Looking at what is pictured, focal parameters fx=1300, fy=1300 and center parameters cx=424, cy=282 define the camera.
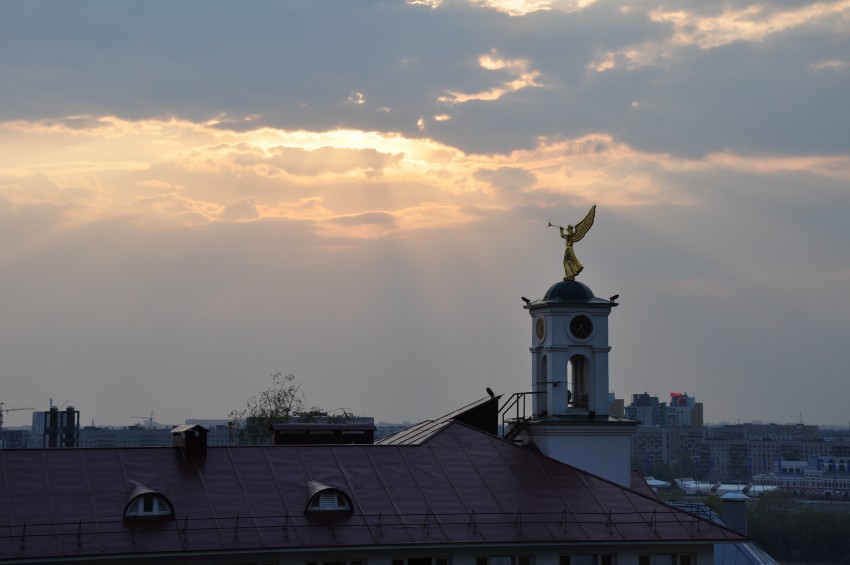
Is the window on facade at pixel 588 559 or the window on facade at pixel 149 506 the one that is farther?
the window on facade at pixel 588 559

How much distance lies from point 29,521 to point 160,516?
4284 mm

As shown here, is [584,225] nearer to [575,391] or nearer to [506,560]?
[575,391]

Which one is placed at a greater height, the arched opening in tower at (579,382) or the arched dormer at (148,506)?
the arched opening in tower at (579,382)

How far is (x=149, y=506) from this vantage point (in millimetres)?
44594

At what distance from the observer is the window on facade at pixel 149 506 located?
145 feet

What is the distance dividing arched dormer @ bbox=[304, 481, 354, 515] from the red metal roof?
0.29m

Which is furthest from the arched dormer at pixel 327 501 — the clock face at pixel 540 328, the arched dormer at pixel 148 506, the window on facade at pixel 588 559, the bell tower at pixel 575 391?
the clock face at pixel 540 328

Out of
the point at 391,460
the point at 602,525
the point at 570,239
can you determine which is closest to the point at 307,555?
the point at 391,460

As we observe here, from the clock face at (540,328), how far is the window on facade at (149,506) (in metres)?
22.4

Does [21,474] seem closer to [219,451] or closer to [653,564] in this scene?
[219,451]

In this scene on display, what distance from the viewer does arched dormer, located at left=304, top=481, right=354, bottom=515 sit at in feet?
151

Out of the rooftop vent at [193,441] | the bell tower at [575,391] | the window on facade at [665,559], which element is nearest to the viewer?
the window on facade at [665,559]

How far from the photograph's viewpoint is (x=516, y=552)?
154ft

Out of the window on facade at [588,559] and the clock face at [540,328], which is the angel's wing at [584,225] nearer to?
the clock face at [540,328]
